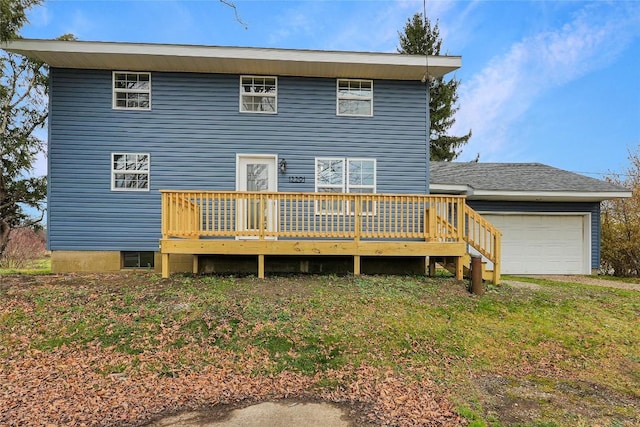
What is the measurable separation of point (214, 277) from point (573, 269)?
34.7ft

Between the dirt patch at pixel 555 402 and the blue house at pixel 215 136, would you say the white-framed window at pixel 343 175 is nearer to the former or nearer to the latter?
the blue house at pixel 215 136

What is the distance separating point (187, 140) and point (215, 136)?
2.20 ft

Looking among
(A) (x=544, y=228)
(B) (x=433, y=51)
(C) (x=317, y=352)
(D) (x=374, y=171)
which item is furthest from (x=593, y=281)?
(B) (x=433, y=51)

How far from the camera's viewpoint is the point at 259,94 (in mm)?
8688

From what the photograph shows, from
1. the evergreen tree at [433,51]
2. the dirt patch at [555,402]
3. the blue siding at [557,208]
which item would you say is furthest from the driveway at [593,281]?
the evergreen tree at [433,51]

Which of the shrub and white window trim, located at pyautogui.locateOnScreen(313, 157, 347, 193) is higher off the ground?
white window trim, located at pyautogui.locateOnScreen(313, 157, 347, 193)

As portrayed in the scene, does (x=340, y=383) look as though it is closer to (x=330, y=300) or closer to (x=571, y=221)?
(x=330, y=300)

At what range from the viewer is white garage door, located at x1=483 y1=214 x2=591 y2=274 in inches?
421

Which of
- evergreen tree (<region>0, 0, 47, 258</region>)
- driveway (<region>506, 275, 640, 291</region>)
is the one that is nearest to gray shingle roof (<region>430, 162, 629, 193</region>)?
driveway (<region>506, 275, 640, 291</region>)

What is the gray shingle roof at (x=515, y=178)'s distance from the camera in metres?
10.3

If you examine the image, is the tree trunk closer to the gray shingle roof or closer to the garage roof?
the garage roof

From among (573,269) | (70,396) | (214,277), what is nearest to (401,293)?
(214,277)

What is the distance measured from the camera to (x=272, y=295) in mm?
5723

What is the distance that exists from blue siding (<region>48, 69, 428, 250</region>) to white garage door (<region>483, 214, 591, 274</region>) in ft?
13.4
